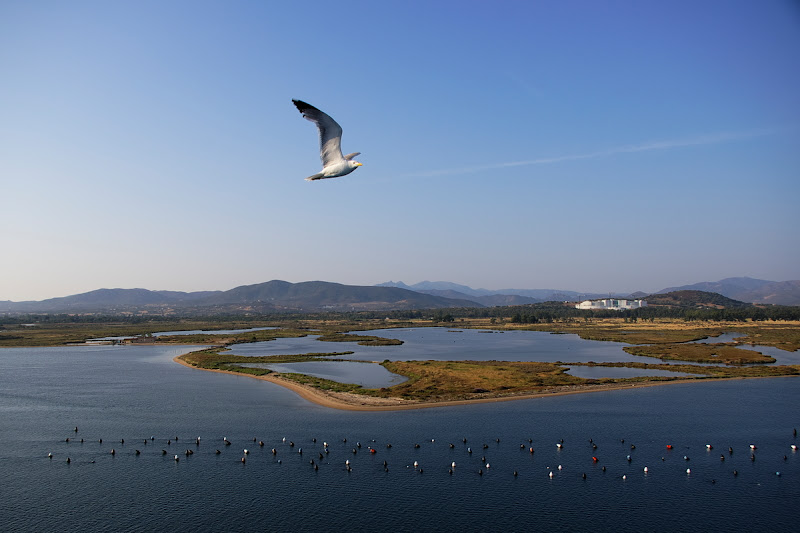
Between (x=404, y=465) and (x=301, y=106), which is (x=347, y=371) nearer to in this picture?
(x=404, y=465)

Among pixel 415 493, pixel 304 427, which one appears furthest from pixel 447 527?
pixel 304 427

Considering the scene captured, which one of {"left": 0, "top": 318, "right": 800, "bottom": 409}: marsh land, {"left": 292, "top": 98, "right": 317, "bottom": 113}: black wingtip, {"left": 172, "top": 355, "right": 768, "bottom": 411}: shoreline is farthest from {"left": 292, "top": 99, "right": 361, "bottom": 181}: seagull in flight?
{"left": 0, "top": 318, "right": 800, "bottom": 409}: marsh land

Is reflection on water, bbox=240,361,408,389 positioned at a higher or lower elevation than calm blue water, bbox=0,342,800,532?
higher

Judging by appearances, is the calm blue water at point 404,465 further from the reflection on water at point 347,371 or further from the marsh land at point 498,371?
the reflection on water at point 347,371

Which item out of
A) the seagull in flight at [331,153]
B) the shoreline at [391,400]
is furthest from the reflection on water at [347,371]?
the seagull in flight at [331,153]

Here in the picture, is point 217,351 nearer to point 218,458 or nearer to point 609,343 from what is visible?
point 218,458

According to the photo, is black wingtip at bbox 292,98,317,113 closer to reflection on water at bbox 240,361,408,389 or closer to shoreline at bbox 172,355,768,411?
shoreline at bbox 172,355,768,411
